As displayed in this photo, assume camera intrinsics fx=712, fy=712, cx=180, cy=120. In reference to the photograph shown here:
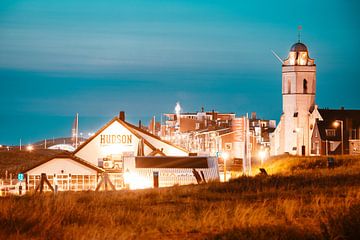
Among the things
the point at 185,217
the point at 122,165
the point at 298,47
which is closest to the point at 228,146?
the point at 298,47

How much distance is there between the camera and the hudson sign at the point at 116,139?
60528 mm

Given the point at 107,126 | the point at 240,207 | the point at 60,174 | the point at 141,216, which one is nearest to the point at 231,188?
the point at 240,207

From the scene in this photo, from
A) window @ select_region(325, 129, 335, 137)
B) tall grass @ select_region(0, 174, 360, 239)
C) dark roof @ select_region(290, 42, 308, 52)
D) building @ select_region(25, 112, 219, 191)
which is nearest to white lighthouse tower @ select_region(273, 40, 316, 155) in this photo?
dark roof @ select_region(290, 42, 308, 52)

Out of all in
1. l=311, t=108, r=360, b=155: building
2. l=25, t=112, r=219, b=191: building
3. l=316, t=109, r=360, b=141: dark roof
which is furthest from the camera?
l=316, t=109, r=360, b=141: dark roof

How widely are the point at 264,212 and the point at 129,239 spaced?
4.55m

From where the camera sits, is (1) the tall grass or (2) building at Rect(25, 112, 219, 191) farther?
(2) building at Rect(25, 112, 219, 191)

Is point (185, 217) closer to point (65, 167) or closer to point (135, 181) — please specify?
point (135, 181)

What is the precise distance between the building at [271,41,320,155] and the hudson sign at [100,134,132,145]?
52394 millimetres

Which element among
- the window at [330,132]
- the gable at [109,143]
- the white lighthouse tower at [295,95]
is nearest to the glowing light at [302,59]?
the white lighthouse tower at [295,95]

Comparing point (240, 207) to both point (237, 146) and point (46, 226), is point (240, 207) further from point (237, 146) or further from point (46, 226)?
point (237, 146)

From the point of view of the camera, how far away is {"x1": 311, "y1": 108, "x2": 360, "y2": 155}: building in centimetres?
9712

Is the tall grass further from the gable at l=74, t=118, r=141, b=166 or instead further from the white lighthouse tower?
the white lighthouse tower

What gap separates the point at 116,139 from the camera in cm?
6053

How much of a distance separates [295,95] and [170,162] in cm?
6581
